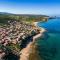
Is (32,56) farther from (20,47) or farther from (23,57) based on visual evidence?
(20,47)

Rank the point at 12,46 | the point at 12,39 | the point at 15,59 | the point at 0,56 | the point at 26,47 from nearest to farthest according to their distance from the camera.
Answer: the point at 0,56, the point at 15,59, the point at 12,46, the point at 26,47, the point at 12,39

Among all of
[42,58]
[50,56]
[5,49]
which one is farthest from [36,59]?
[5,49]

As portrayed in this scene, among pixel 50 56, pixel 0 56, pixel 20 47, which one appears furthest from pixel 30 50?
pixel 0 56

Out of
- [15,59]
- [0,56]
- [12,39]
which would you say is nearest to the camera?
[0,56]

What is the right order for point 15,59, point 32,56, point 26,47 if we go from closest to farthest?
point 15,59 < point 32,56 < point 26,47

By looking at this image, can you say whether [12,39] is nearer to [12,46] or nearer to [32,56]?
[12,46]

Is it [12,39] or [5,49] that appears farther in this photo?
[12,39]

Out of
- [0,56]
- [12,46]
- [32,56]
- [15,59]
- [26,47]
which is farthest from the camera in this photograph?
[26,47]

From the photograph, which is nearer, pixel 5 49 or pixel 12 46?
pixel 5 49
